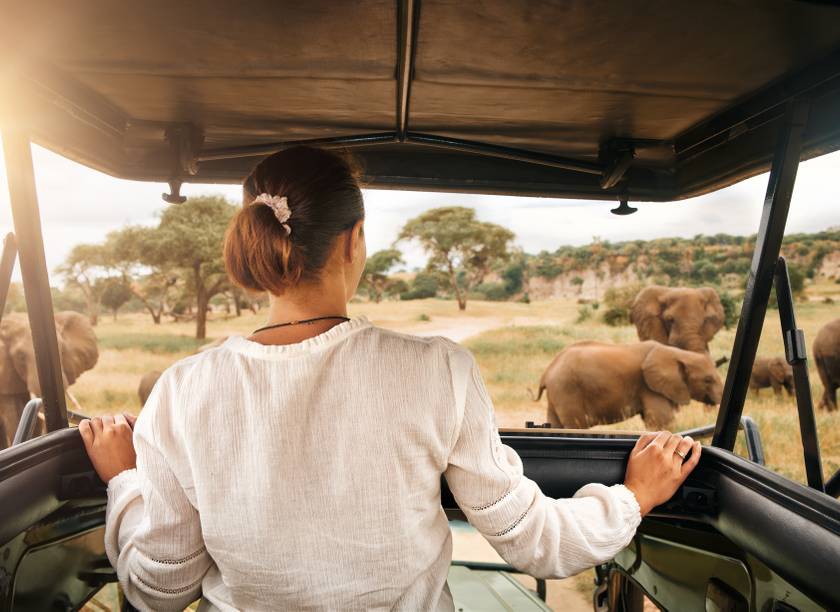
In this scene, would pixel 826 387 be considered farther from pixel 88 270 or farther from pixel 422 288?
pixel 88 270

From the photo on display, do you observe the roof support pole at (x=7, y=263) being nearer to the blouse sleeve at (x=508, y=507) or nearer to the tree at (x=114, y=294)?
the blouse sleeve at (x=508, y=507)

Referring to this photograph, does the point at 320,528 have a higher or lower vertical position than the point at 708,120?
lower

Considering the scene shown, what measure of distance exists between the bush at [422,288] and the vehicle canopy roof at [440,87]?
11283 mm

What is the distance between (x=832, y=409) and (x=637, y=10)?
8832 mm

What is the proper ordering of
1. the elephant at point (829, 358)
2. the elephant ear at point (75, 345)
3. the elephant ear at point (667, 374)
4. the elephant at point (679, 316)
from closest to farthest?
1. the elephant ear at point (667, 374)
2. the elephant ear at point (75, 345)
3. the elephant at point (829, 358)
4. the elephant at point (679, 316)

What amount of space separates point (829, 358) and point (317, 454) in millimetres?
8623

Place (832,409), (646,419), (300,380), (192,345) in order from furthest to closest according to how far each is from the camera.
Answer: (192,345) → (832,409) → (646,419) → (300,380)

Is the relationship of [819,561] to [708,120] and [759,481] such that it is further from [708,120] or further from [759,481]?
[708,120]

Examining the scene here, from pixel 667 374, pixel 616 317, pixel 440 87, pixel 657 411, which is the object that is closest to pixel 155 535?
pixel 440 87

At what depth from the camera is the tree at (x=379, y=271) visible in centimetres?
1238

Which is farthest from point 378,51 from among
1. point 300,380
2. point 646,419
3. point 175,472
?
point 646,419

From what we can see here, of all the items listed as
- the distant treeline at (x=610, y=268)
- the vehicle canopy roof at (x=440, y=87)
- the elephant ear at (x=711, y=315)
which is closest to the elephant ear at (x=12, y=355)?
the distant treeline at (x=610, y=268)

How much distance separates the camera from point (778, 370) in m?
8.52

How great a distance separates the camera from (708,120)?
102cm
